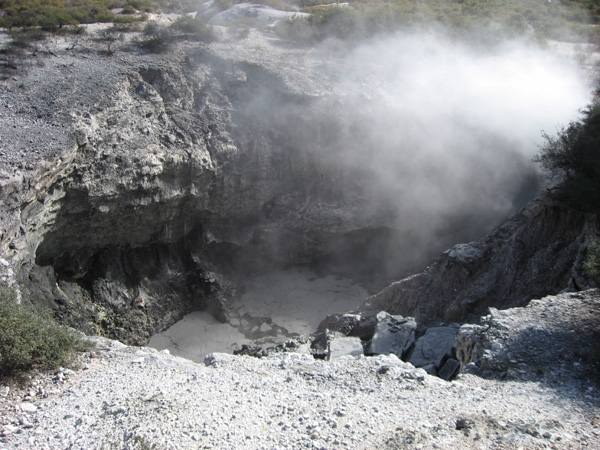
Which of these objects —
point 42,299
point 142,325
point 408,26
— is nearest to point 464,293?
point 142,325

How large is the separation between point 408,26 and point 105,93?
14.0 meters

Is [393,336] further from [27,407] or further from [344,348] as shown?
[27,407]

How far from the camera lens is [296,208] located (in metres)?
19.8

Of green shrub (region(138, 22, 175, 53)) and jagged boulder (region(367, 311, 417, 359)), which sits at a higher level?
green shrub (region(138, 22, 175, 53))

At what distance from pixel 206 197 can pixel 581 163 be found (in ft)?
37.2

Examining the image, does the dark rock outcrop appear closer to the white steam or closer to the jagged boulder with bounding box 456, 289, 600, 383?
the jagged boulder with bounding box 456, 289, 600, 383

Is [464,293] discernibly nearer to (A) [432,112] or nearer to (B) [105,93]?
(A) [432,112]

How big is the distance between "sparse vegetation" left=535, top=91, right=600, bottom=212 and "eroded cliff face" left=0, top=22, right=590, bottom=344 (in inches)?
23.8

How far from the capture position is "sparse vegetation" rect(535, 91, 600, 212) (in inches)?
508

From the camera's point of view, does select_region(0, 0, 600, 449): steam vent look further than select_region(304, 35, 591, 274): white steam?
No

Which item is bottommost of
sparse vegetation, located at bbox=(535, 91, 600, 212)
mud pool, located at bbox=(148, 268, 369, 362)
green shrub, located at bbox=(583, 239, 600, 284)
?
mud pool, located at bbox=(148, 268, 369, 362)

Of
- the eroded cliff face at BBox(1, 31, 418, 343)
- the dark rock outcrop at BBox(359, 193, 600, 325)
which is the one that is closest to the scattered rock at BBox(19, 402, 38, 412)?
the eroded cliff face at BBox(1, 31, 418, 343)

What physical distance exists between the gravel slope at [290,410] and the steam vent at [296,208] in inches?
3.2

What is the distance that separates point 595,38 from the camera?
24375 millimetres
